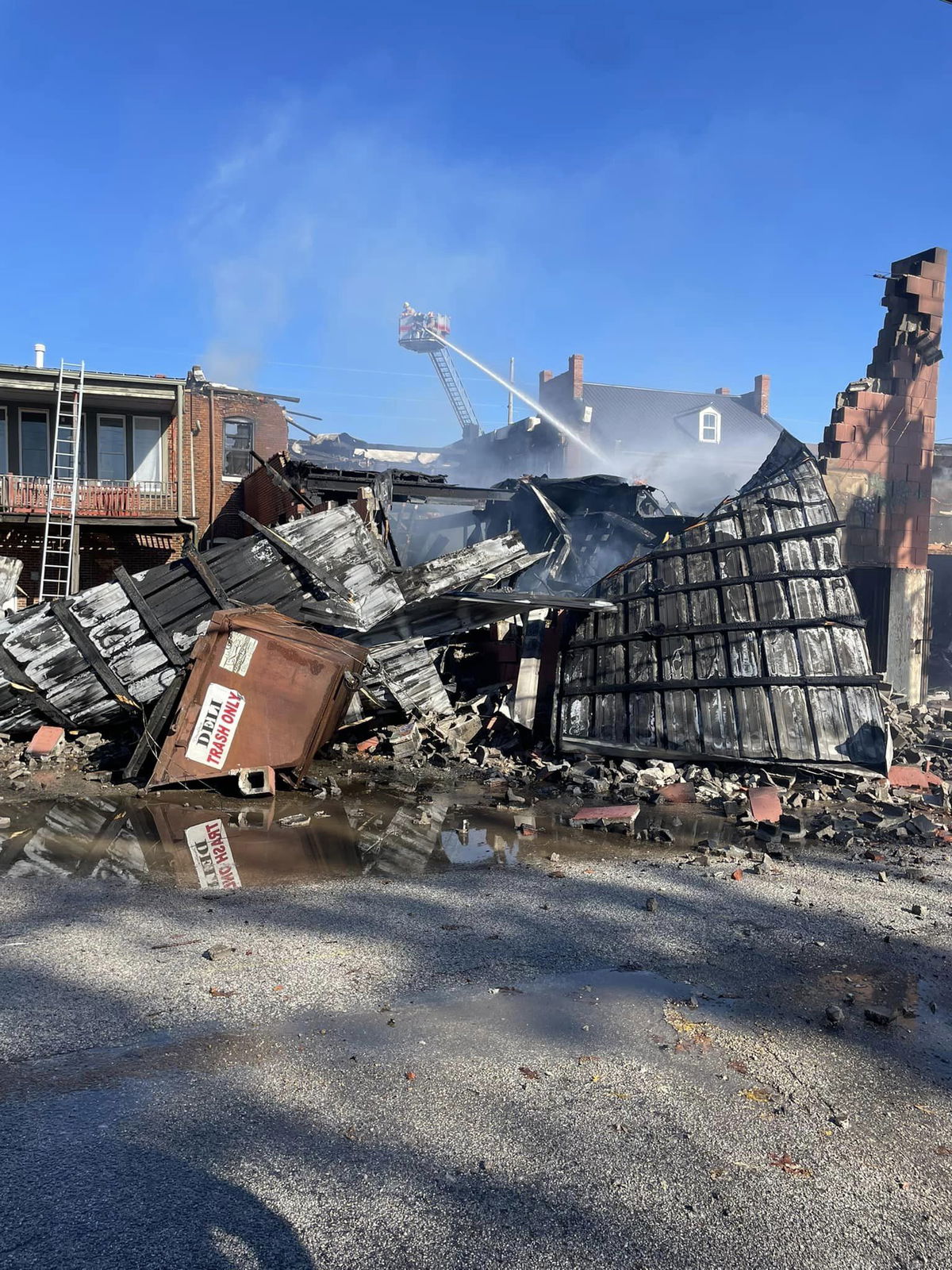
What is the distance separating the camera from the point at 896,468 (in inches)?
564

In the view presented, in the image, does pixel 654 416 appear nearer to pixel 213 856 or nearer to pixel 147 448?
pixel 147 448

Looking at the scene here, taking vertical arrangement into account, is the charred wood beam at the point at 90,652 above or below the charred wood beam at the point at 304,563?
below

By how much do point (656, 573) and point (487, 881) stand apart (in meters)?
5.33

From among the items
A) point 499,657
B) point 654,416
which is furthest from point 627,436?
point 499,657

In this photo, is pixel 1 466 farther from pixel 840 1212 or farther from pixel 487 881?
pixel 840 1212

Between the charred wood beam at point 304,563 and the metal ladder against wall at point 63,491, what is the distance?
8.50 meters

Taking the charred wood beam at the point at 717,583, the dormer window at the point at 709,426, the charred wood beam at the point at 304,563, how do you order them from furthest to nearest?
the dormer window at the point at 709,426 → the charred wood beam at the point at 304,563 → the charred wood beam at the point at 717,583

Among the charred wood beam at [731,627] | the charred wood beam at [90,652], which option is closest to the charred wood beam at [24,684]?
the charred wood beam at [90,652]

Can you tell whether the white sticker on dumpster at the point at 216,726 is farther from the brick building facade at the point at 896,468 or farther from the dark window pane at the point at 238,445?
the dark window pane at the point at 238,445

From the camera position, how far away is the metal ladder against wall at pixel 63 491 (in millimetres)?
18156

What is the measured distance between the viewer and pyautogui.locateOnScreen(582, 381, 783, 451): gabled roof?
4397cm

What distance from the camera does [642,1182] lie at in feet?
10.2

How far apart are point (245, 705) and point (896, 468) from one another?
452 inches

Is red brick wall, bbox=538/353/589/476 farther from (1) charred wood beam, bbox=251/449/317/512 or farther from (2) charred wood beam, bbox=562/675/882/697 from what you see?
(2) charred wood beam, bbox=562/675/882/697
